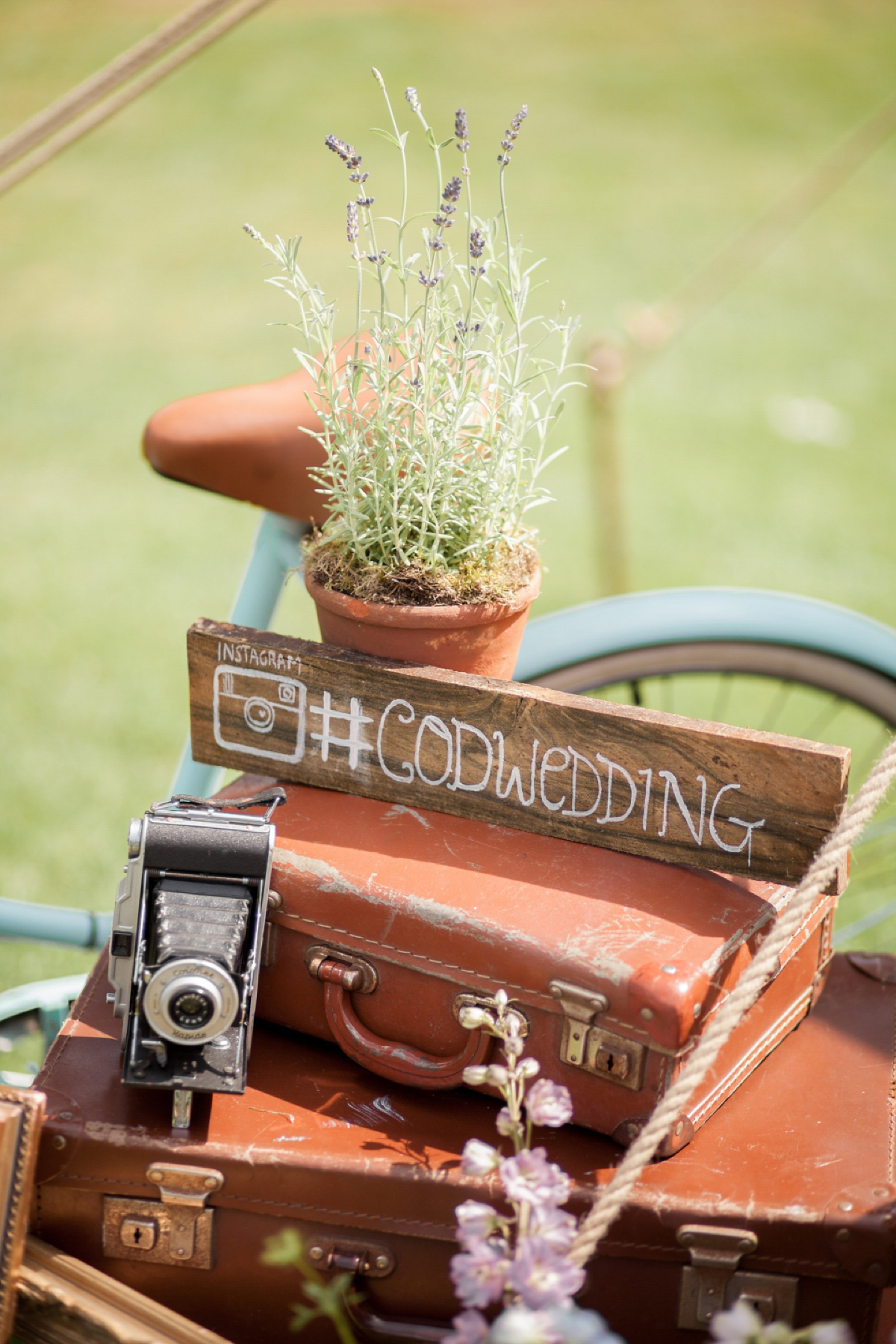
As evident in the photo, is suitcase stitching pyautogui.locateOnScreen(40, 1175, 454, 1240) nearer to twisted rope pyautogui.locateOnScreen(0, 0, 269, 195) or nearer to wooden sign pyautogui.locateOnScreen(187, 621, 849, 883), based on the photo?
wooden sign pyautogui.locateOnScreen(187, 621, 849, 883)

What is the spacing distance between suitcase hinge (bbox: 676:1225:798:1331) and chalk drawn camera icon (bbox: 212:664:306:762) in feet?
2.36

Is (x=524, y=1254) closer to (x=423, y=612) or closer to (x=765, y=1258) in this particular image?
(x=765, y=1258)

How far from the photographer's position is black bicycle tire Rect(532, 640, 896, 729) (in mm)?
1863

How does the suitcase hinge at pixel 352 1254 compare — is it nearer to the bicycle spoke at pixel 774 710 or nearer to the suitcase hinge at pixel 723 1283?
the suitcase hinge at pixel 723 1283


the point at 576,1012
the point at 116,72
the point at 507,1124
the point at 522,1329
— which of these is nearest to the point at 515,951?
the point at 576,1012

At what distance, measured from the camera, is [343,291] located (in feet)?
24.5

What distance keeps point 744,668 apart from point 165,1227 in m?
1.20

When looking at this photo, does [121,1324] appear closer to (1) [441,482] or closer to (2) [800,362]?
(1) [441,482]

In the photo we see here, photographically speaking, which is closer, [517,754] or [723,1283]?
[723,1283]

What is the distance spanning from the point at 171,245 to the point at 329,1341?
8196 millimetres

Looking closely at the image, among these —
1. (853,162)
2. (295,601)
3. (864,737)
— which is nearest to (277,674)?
(864,737)

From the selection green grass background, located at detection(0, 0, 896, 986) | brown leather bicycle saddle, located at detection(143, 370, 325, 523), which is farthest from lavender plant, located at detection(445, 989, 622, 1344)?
green grass background, located at detection(0, 0, 896, 986)

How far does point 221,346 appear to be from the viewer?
6668 mm

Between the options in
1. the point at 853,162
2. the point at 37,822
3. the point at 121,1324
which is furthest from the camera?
the point at 853,162
